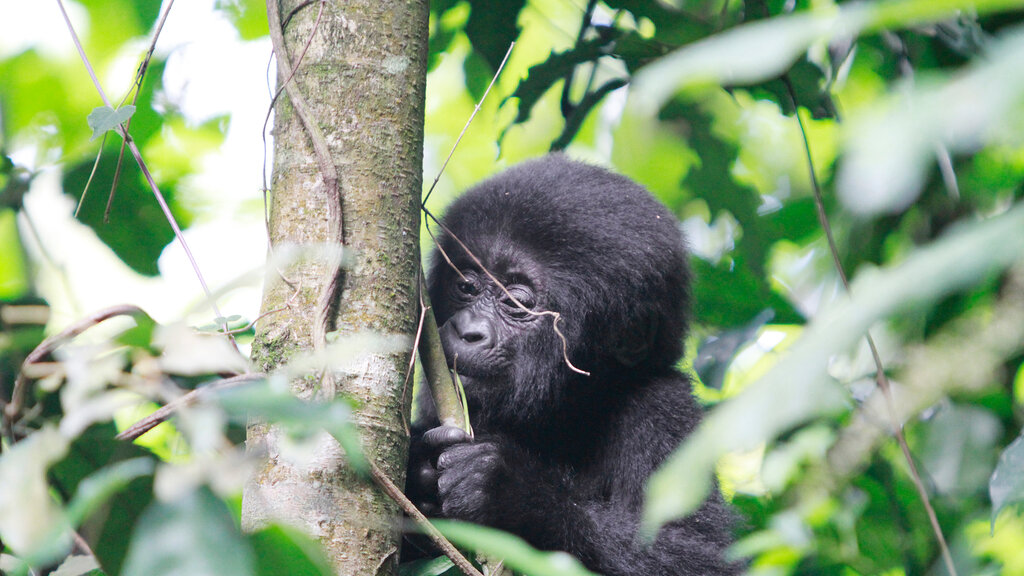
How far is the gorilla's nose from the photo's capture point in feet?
9.96

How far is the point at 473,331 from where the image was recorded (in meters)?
3.03

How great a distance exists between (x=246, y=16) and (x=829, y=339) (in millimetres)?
4098

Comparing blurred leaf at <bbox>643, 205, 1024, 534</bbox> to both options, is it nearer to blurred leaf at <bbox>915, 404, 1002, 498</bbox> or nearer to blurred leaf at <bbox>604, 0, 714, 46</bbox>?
blurred leaf at <bbox>915, 404, 1002, 498</bbox>

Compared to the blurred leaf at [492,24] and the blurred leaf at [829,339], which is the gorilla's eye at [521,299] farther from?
the blurred leaf at [829,339]

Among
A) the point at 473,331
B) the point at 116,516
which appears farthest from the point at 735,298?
the point at 116,516

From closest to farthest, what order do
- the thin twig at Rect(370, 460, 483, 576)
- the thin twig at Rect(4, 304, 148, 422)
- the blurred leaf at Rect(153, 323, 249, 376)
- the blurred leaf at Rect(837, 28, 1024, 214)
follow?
the blurred leaf at Rect(837, 28, 1024, 214)
the blurred leaf at Rect(153, 323, 249, 376)
the thin twig at Rect(4, 304, 148, 422)
the thin twig at Rect(370, 460, 483, 576)

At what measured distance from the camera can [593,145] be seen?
276 inches

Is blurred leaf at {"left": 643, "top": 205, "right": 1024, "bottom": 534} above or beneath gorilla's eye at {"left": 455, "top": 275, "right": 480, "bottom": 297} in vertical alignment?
above

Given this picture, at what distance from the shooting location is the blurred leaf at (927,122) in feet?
1.72

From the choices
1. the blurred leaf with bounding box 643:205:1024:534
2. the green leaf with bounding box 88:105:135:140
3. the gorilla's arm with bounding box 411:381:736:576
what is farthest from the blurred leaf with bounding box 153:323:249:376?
the gorilla's arm with bounding box 411:381:736:576

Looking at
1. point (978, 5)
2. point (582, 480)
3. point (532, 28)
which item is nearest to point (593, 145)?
point (532, 28)

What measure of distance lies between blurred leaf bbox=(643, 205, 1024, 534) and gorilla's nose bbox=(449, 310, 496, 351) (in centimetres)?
241

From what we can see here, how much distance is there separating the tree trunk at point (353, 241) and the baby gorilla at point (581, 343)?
907 mm

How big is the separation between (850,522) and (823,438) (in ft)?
1.07
